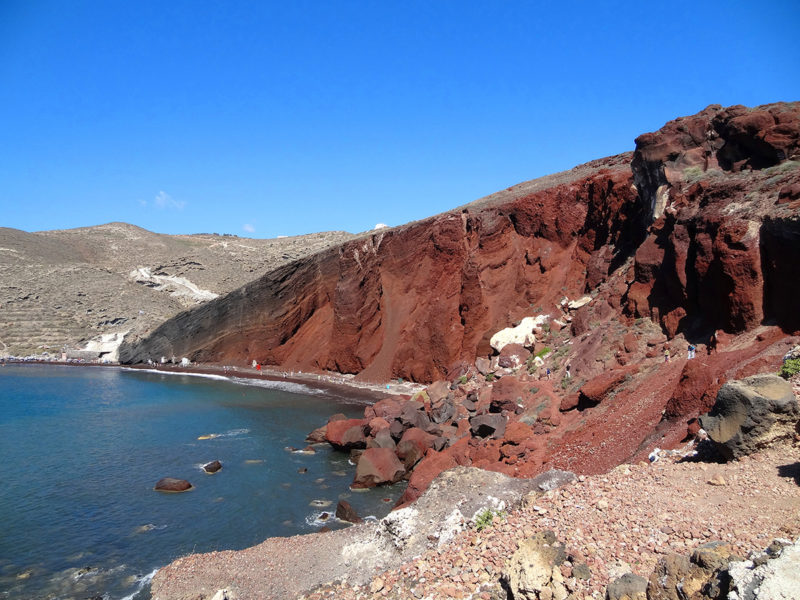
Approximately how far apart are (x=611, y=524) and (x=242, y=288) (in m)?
45.8

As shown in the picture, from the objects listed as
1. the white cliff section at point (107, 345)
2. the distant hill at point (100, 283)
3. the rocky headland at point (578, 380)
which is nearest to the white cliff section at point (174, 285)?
the distant hill at point (100, 283)

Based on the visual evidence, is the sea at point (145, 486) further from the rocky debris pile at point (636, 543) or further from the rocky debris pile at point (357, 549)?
the rocky debris pile at point (636, 543)

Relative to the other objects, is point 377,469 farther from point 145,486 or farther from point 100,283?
point 100,283

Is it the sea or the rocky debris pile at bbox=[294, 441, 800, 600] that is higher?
the rocky debris pile at bbox=[294, 441, 800, 600]

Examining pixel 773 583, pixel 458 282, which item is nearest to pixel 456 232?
pixel 458 282

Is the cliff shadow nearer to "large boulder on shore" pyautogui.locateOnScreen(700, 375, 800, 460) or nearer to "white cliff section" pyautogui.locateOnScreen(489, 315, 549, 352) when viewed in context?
"large boulder on shore" pyautogui.locateOnScreen(700, 375, 800, 460)

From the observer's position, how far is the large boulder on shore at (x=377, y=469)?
18.5m

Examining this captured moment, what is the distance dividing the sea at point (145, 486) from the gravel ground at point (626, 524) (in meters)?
6.65

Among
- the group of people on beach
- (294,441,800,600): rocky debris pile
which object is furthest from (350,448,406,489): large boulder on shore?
(294,441,800,600): rocky debris pile

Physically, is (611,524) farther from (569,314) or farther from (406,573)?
(569,314)

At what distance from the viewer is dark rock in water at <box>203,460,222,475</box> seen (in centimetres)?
2012

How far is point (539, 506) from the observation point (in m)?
7.84

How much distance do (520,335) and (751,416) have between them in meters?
19.7

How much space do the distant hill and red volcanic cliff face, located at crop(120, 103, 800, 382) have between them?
35.1 ft
